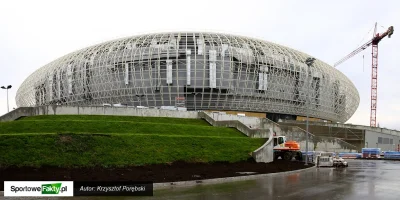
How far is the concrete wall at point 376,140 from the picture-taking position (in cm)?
6464

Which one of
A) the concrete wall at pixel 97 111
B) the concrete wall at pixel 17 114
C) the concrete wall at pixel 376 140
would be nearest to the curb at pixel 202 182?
the concrete wall at pixel 97 111

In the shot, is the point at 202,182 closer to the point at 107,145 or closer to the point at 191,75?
→ the point at 107,145

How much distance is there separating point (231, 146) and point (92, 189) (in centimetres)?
1476

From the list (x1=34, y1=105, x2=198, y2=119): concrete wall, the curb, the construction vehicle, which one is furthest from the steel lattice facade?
the curb

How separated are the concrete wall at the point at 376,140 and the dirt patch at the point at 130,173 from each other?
48.1 m

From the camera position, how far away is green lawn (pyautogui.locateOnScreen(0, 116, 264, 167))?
783 inches

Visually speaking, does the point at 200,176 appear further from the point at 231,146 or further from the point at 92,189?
the point at 231,146

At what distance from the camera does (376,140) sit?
65.7m

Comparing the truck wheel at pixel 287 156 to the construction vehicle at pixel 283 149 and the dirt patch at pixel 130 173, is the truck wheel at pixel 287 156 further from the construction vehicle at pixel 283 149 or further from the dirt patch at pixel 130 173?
→ the dirt patch at pixel 130 173

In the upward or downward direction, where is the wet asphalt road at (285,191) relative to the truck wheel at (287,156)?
upward

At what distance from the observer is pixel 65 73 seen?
67625 mm

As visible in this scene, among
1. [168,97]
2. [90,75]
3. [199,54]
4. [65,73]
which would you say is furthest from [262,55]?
[65,73]

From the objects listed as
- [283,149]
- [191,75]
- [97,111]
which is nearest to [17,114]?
[97,111]

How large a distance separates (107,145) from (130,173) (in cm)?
405
